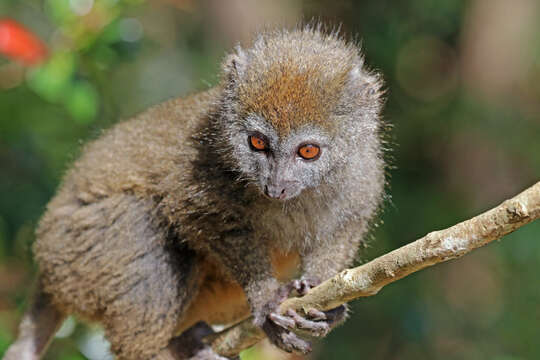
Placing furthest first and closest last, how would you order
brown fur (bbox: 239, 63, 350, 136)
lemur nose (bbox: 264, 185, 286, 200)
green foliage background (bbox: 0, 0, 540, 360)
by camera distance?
green foliage background (bbox: 0, 0, 540, 360) < brown fur (bbox: 239, 63, 350, 136) < lemur nose (bbox: 264, 185, 286, 200)

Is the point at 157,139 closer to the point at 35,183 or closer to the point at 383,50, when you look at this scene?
the point at 35,183

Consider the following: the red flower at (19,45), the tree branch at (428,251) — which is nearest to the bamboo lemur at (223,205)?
the tree branch at (428,251)

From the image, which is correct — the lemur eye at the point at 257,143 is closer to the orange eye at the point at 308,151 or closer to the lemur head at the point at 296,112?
the lemur head at the point at 296,112

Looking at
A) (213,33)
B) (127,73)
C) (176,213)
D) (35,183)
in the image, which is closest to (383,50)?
(213,33)

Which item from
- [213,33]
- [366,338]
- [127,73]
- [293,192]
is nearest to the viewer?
[293,192]

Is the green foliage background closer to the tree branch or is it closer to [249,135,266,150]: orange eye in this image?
[249,135,266,150]: orange eye

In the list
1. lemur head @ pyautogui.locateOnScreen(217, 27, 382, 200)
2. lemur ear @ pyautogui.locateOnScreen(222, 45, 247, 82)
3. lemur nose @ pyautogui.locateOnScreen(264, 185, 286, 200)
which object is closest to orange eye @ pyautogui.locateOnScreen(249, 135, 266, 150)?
lemur head @ pyautogui.locateOnScreen(217, 27, 382, 200)
